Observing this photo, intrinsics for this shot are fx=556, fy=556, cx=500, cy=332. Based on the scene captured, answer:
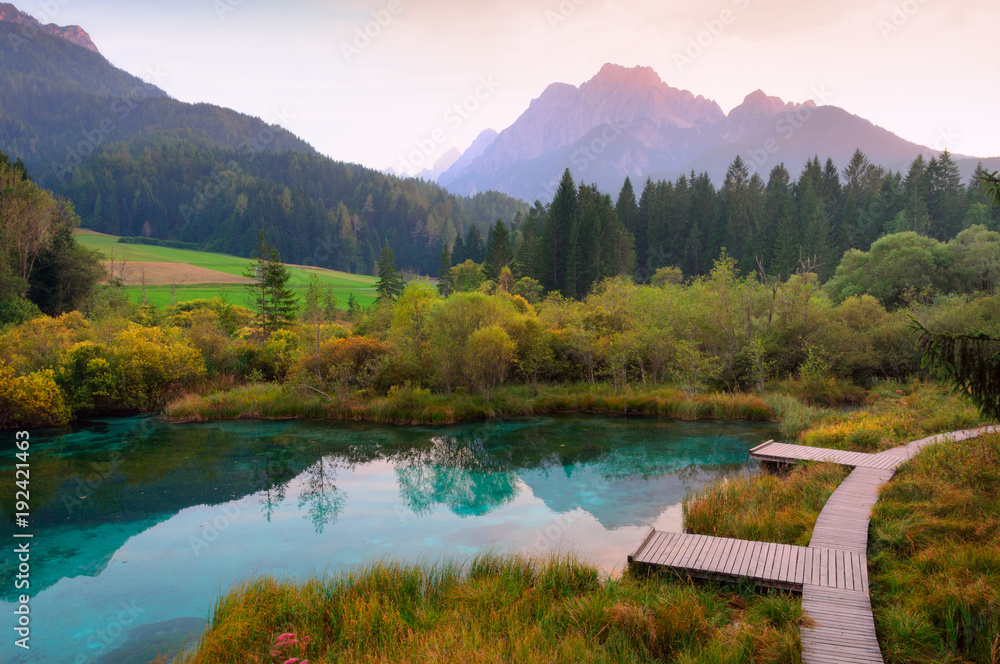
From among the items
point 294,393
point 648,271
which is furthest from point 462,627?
point 648,271

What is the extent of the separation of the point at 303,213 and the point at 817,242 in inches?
3792

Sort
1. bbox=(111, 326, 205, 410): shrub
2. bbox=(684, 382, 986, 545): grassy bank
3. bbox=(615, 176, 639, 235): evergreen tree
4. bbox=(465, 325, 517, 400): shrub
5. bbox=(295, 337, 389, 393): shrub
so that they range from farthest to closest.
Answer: bbox=(615, 176, 639, 235): evergreen tree < bbox=(295, 337, 389, 393): shrub < bbox=(111, 326, 205, 410): shrub < bbox=(465, 325, 517, 400): shrub < bbox=(684, 382, 986, 545): grassy bank

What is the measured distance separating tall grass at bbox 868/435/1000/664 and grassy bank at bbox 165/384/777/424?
470 inches

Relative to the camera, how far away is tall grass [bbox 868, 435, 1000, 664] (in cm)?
640

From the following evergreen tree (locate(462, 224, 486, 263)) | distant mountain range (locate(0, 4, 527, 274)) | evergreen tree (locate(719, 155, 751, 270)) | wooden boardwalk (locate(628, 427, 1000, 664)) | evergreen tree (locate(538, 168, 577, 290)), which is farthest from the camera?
distant mountain range (locate(0, 4, 527, 274))

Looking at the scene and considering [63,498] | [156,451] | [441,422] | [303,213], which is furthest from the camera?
[303,213]

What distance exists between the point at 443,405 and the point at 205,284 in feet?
189

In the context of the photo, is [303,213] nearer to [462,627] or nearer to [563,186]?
[563,186]

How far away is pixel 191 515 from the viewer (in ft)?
48.2

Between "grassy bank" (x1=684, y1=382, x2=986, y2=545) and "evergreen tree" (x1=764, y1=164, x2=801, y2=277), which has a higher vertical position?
"evergreen tree" (x1=764, y1=164, x2=801, y2=277)

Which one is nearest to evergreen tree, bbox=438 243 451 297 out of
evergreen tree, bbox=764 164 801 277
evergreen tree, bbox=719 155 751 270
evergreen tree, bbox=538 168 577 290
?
evergreen tree, bbox=538 168 577 290

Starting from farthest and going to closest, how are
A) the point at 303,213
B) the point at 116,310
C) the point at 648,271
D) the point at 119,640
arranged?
the point at 303,213
the point at 648,271
the point at 116,310
the point at 119,640

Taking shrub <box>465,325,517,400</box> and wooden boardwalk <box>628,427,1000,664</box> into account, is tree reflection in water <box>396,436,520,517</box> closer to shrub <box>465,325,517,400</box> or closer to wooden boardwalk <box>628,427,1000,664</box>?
shrub <box>465,325,517,400</box>

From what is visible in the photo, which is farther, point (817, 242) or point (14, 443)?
point (817, 242)
